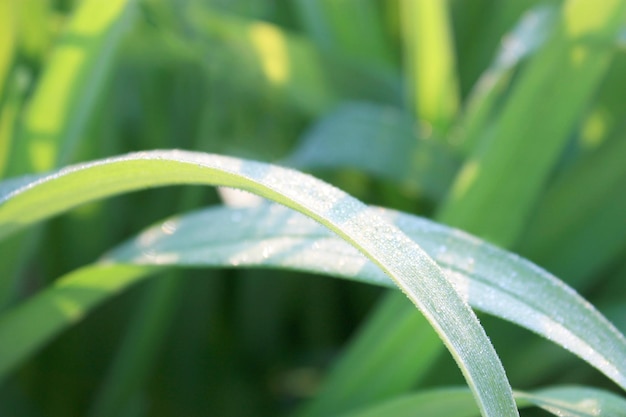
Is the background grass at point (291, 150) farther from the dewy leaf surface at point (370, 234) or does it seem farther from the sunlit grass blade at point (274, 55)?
the dewy leaf surface at point (370, 234)

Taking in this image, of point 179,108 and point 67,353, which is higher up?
point 179,108

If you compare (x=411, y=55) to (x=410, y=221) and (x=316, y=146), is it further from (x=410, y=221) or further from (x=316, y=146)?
(x=410, y=221)

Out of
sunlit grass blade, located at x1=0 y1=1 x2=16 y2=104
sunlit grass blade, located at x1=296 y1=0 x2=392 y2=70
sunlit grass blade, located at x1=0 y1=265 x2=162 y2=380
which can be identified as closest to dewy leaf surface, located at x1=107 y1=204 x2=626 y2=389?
sunlit grass blade, located at x1=0 y1=265 x2=162 y2=380

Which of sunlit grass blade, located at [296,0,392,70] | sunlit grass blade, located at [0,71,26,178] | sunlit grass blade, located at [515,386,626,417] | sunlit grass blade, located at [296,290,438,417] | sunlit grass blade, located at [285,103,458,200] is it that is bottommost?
sunlit grass blade, located at [296,290,438,417]

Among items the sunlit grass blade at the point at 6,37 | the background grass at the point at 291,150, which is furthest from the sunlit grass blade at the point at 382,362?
the sunlit grass blade at the point at 6,37

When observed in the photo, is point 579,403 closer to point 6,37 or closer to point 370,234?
point 370,234

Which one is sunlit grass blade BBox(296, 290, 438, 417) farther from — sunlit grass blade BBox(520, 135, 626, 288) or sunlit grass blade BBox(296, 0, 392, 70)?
sunlit grass blade BBox(296, 0, 392, 70)

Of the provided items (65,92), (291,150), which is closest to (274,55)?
(291,150)

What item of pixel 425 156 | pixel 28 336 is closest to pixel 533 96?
pixel 425 156
